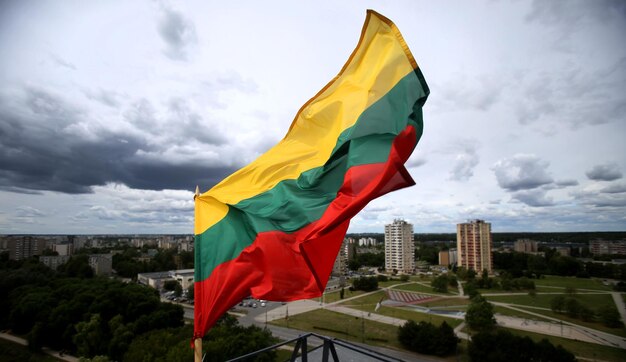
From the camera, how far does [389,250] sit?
7356 centimetres

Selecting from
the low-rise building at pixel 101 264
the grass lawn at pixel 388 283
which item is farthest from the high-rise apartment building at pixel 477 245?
the low-rise building at pixel 101 264

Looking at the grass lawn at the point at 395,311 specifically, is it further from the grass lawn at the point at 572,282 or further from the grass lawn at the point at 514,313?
the grass lawn at the point at 572,282

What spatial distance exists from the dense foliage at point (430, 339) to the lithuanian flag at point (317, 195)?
25067 mm

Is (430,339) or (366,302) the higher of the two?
(430,339)

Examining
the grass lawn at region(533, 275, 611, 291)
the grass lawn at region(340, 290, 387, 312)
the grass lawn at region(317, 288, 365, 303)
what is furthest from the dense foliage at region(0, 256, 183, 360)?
the grass lawn at region(533, 275, 611, 291)

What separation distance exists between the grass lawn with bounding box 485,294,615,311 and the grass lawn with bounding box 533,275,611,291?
7.32 meters

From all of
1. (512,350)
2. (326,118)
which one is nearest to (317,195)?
(326,118)

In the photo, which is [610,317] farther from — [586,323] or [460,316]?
[460,316]

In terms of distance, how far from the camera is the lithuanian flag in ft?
11.3

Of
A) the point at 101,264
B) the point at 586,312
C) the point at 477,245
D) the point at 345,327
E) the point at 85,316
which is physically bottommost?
the point at 345,327

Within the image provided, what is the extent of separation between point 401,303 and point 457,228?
32099 mm

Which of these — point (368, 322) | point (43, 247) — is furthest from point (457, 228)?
point (43, 247)

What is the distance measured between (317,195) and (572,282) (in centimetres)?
7141

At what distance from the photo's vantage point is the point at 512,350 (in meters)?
21.7
